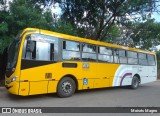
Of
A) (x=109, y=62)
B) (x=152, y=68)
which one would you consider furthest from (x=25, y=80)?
(x=152, y=68)

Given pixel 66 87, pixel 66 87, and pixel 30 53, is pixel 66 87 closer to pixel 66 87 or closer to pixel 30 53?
pixel 66 87

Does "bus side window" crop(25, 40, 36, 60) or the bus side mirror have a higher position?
the bus side mirror

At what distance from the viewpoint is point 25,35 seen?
9.28 metres

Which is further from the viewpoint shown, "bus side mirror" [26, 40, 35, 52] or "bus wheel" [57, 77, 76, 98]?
"bus wheel" [57, 77, 76, 98]

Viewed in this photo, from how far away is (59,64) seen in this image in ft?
33.6

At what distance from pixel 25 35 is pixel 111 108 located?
4.30 m

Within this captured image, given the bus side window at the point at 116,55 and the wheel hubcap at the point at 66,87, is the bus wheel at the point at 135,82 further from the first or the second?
the wheel hubcap at the point at 66,87

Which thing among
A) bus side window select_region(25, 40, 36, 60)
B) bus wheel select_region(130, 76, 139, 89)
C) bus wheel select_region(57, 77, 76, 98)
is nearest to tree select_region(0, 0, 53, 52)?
bus side window select_region(25, 40, 36, 60)

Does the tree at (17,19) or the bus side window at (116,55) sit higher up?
the tree at (17,19)

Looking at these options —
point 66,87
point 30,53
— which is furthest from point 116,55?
point 30,53

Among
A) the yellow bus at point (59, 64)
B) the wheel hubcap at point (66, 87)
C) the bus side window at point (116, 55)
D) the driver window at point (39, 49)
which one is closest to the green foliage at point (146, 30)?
the yellow bus at point (59, 64)

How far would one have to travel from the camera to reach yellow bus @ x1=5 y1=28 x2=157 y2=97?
9.11m

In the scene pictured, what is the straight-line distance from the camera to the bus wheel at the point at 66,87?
1027 cm

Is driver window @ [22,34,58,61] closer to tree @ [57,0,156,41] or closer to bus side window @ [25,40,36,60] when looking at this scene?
bus side window @ [25,40,36,60]
